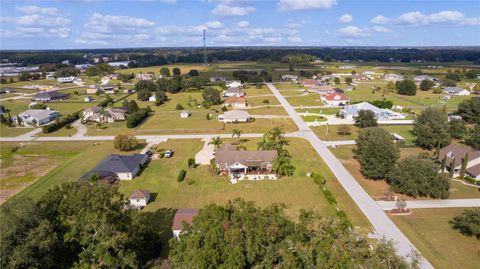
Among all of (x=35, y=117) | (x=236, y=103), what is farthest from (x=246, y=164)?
(x=35, y=117)

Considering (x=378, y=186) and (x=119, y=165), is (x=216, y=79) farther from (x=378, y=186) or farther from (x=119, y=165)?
(x=378, y=186)

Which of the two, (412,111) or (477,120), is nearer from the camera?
(477,120)

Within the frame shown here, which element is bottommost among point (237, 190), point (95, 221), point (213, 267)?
point (237, 190)

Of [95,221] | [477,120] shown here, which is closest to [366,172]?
[95,221]

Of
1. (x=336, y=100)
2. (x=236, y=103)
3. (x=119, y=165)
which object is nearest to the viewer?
(x=119, y=165)

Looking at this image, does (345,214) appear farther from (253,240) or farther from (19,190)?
(19,190)

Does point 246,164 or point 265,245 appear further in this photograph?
point 246,164

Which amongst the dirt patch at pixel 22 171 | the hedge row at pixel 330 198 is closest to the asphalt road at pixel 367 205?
the hedge row at pixel 330 198
